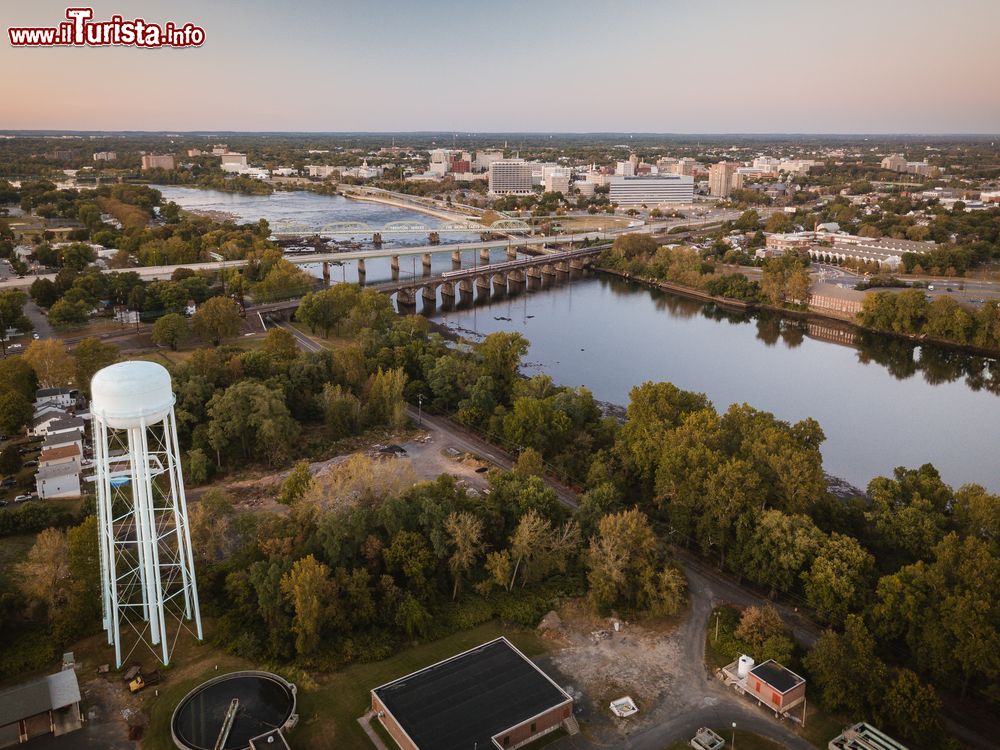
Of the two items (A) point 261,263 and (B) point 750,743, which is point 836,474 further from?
(A) point 261,263

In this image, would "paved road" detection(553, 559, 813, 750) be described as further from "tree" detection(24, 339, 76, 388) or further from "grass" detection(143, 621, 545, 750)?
"tree" detection(24, 339, 76, 388)

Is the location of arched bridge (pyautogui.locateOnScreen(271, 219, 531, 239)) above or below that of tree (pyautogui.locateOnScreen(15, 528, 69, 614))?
above

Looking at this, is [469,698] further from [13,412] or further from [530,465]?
[13,412]

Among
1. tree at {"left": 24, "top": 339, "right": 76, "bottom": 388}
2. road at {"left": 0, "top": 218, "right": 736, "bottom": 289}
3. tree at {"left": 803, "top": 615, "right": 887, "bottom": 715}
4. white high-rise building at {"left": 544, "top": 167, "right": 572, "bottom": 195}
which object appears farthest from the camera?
white high-rise building at {"left": 544, "top": 167, "right": 572, "bottom": 195}

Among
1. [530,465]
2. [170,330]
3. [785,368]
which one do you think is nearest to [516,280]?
[785,368]

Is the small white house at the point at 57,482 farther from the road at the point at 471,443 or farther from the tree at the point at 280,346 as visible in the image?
the road at the point at 471,443

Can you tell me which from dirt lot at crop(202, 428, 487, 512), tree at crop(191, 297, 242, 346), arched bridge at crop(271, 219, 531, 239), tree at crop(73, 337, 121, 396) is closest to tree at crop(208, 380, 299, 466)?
dirt lot at crop(202, 428, 487, 512)

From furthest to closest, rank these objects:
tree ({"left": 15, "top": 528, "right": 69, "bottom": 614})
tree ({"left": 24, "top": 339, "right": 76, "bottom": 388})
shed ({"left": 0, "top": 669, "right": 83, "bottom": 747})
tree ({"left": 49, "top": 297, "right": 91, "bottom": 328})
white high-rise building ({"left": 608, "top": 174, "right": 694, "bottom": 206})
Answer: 1. white high-rise building ({"left": 608, "top": 174, "right": 694, "bottom": 206})
2. tree ({"left": 49, "top": 297, "right": 91, "bottom": 328})
3. tree ({"left": 24, "top": 339, "right": 76, "bottom": 388})
4. tree ({"left": 15, "top": 528, "right": 69, "bottom": 614})
5. shed ({"left": 0, "top": 669, "right": 83, "bottom": 747})

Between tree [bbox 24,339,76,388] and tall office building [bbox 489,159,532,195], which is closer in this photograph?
tree [bbox 24,339,76,388]
